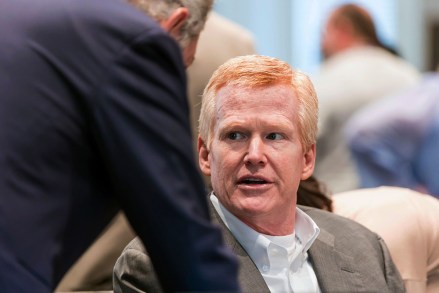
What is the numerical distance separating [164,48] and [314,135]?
39.1 inches

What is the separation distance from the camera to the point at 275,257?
277cm

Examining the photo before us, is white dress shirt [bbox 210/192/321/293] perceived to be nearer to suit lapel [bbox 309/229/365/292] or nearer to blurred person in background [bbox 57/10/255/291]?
suit lapel [bbox 309/229/365/292]

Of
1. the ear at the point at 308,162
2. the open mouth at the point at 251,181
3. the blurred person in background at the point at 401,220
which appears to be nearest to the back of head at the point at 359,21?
the blurred person in background at the point at 401,220

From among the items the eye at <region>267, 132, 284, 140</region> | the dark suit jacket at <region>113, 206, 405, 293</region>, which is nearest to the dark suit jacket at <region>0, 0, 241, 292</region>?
the dark suit jacket at <region>113, 206, 405, 293</region>

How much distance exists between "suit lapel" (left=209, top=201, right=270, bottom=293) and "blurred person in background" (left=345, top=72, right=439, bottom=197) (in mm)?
3077

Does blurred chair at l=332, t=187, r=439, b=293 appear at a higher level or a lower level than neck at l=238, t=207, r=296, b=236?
lower

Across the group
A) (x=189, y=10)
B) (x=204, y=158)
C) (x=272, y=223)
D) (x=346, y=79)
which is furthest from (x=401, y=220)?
(x=346, y=79)

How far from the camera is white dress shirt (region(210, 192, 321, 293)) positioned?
274cm

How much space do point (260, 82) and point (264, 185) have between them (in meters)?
0.24

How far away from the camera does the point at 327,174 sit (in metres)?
5.95

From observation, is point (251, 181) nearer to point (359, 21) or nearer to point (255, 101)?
point (255, 101)

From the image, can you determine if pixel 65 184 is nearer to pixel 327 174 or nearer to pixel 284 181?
pixel 284 181

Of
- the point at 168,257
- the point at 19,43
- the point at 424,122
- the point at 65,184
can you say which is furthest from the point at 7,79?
the point at 424,122

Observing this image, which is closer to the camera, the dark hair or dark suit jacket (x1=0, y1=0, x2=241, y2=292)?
dark suit jacket (x1=0, y1=0, x2=241, y2=292)
